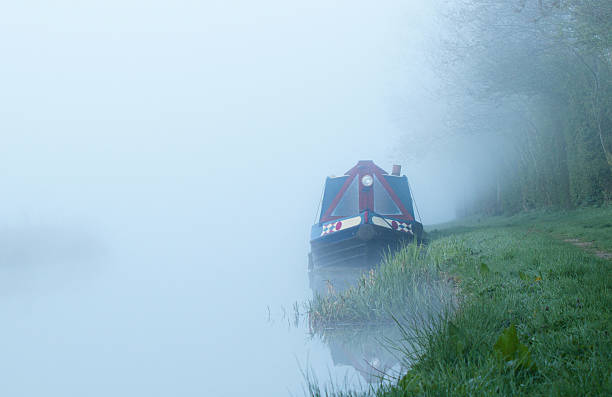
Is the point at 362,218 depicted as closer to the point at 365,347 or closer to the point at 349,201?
the point at 349,201

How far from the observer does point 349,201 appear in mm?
13180

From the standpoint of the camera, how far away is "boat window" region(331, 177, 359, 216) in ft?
43.0

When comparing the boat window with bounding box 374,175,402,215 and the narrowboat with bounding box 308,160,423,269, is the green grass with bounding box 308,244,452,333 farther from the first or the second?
the boat window with bounding box 374,175,402,215

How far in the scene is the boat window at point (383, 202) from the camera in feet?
43.3

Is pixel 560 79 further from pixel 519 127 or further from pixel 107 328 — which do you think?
pixel 107 328

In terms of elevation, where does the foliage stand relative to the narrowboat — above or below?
above

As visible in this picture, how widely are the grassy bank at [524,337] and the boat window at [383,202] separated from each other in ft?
22.3

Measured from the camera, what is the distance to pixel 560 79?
1577 cm

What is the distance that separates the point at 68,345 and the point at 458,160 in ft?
91.6

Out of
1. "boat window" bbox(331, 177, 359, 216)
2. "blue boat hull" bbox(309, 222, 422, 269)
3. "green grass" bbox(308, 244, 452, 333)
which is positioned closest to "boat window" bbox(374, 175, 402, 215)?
"boat window" bbox(331, 177, 359, 216)

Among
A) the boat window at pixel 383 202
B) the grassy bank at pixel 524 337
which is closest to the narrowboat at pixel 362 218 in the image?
the boat window at pixel 383 202

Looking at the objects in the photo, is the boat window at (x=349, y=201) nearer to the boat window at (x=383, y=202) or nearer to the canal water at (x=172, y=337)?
the boat window at (x=383, y=202)

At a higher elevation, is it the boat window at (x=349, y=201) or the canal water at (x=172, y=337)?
the boat window at (x=349, y=201)

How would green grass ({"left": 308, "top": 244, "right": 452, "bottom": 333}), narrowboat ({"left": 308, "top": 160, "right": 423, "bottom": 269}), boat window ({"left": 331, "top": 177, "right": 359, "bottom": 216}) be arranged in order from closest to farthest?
green grass ({"left": 308, "top": 244, "right": 452, "bottom": 333})
narrowboat ({"left": 308, "top": 160, "right": 423, "bottom": 269})
boat window ({"left": 331, "top": 177, "right": 359, "bottom": 216})
